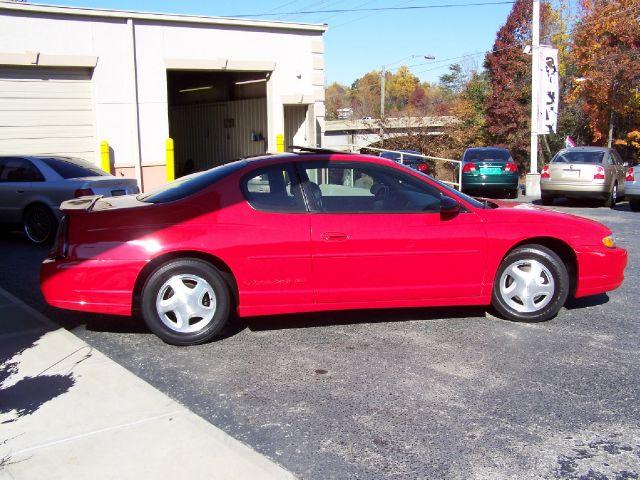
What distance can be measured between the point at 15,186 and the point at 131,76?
239 inches

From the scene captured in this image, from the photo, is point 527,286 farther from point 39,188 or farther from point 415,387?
point 39,188

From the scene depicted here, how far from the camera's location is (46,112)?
14.9 meters

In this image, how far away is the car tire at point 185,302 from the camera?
5164mm

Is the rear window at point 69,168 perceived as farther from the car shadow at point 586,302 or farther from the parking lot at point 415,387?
the car shadow at point 586,302

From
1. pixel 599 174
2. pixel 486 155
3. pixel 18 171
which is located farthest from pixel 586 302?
pixel 486 155

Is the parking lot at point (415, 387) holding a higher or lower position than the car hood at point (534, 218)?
lower

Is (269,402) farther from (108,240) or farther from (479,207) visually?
(479,207)

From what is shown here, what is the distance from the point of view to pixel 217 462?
3.40m

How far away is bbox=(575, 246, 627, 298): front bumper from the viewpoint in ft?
19.3

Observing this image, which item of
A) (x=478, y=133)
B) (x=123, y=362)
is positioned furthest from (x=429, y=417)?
(x=478, y=133)

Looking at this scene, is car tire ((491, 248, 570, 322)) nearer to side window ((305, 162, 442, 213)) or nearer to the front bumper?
the front bumper

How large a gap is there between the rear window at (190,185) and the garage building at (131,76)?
1015cm

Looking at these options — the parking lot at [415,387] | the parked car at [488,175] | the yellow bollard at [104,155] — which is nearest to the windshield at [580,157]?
the parked car at [488,175]

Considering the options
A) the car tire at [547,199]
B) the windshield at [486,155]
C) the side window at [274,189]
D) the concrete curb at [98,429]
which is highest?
the windshield at [486,155]
